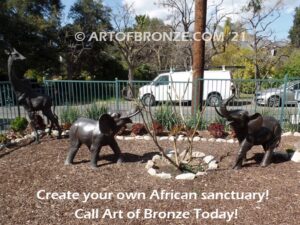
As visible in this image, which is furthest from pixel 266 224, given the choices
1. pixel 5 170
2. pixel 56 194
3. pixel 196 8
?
pixel 196 8

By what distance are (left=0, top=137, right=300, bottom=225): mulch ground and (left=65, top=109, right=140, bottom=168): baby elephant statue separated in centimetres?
36

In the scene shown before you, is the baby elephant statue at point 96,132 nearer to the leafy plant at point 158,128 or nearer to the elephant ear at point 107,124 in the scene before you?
the elephant ear at point 107,124

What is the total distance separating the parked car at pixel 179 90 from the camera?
666cm

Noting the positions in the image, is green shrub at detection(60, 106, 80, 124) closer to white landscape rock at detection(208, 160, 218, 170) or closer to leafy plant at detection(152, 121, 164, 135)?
leafy plant at detection(152, 121, 164, 135)

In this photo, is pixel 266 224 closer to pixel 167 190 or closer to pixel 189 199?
pixel 189 199

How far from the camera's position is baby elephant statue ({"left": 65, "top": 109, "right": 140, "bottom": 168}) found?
18.2ft

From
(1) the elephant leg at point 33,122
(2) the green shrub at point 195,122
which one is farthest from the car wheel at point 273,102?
(1) the elephant leg at point 33,122

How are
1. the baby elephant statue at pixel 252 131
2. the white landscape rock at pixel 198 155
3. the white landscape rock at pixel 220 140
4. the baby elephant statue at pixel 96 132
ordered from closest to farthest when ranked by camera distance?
the baby elephant statue at pixel 252 131 → the baby elephant statue at pixel 96 132 → the white landscape rock at pixel 198 155 → the white landscape rock at pixel 220 140

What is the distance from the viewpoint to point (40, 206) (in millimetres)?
4461

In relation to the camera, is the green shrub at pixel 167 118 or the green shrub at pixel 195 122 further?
the green shrub at pixel 167 118

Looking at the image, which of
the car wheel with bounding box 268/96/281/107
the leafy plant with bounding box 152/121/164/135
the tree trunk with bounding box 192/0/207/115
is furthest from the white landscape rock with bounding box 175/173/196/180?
the car wheel with bounding box 268/96/281/107

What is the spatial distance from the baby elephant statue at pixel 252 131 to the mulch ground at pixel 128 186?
11.1 inches

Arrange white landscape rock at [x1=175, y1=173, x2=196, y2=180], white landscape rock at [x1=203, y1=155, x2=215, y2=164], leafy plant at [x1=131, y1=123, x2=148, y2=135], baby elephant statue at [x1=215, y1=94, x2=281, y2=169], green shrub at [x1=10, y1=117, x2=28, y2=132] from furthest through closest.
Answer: leafy plant at [x1=131, y1=123, x2=148, y2=135], green shrub at [x1=10, y1=117, x2=28, y2=132], white landscape rock at [x1=203, y1=155, x2=215, y2=164], baby elephant statue at [x1=215, y1=94, x2=281, y2=169], white landscape rock at [x1=175, y1=173, x2=196, y2=180]

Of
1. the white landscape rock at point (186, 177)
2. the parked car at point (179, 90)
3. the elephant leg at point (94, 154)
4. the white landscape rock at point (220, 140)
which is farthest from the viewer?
the white landscape rock at point (220, 140)
